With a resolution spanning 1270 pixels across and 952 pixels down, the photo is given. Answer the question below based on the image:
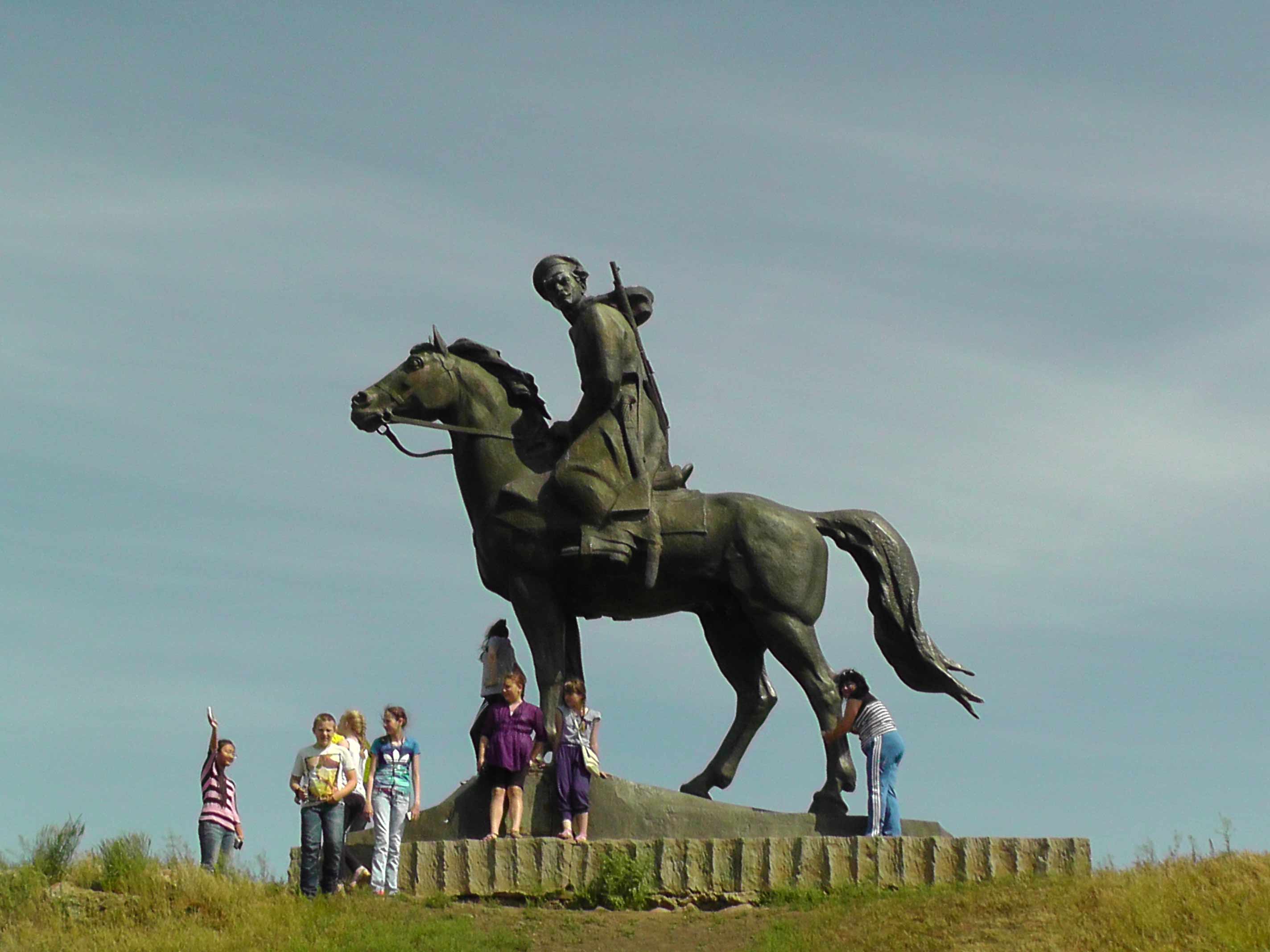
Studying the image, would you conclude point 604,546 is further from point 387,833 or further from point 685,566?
point 387,833

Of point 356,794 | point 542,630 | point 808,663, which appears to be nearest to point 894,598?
point 808,663

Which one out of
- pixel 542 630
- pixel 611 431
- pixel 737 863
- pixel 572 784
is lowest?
pixel 737 863

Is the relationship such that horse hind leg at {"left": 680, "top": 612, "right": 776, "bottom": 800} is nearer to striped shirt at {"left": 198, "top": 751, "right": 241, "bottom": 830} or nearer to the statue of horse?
the statue of horse

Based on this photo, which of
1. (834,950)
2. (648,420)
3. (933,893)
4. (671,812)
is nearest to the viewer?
(834,950)

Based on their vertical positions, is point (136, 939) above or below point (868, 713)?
below

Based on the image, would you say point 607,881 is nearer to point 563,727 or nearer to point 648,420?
point 563,727

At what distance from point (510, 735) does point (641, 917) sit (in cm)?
177

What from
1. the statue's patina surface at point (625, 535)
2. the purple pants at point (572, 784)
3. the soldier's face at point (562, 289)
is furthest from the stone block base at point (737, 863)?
the soldier's face at point (562, 289)

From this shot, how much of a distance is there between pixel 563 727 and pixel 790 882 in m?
2.23

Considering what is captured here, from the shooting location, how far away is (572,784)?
17203 millimetres

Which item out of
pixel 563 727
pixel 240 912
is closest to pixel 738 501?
pixel 563 727

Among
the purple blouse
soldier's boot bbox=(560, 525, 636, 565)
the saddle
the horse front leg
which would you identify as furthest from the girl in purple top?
the saddle

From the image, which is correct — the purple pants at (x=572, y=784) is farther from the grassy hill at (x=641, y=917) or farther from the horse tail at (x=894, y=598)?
the horse tail at (x=894, y=598)

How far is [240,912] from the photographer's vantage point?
15352mm
